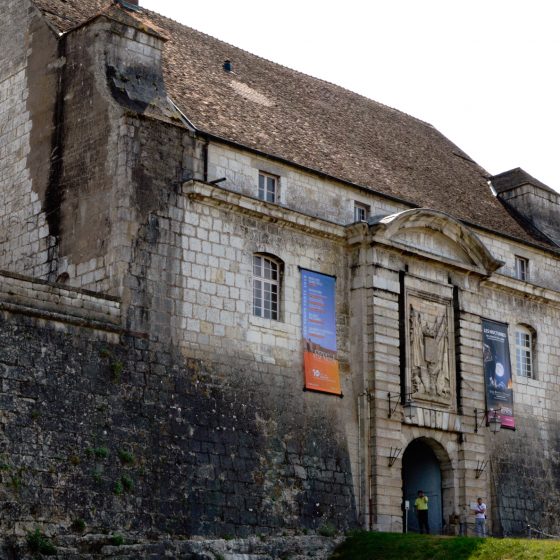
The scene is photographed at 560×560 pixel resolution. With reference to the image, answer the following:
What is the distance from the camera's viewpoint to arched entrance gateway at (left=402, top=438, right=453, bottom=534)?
102 ft

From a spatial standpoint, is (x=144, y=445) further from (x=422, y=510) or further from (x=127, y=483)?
(x=422, y=510)

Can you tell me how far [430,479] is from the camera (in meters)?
31.5

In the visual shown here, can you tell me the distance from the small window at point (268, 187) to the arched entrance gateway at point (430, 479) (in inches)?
281

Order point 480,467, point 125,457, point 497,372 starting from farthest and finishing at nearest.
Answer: point 497,372
point 480,467
point 125,457

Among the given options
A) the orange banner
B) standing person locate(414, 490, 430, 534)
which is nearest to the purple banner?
standing person locate(414, 490, 430, 534)

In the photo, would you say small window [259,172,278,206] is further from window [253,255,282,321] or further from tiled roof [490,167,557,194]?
tiled roof [490,167,557,194]

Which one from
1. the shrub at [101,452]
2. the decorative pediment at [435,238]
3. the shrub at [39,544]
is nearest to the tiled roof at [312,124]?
the decorative pediment at [435,238]

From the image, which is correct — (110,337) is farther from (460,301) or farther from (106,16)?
(460,301)

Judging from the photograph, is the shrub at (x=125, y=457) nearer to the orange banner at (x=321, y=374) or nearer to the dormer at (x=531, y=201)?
the orange banner at (x=321, y=374)

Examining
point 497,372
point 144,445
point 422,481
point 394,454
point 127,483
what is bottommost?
point 127,483

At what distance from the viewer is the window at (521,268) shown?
1396 inches

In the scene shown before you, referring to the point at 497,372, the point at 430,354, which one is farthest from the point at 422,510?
the point at 497,372

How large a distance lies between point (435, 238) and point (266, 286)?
568 cm

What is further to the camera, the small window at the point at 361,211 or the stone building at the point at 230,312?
the small window at the point at 361,211
